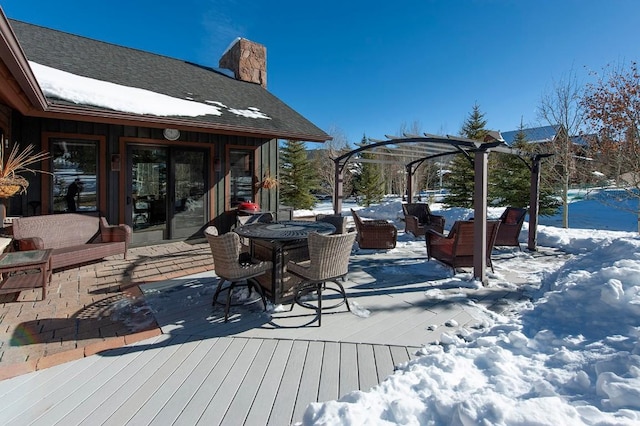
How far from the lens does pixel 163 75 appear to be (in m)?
7.65

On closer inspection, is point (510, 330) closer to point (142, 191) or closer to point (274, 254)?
point (274, 254)

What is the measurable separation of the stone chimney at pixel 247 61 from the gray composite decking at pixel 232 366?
825 cm

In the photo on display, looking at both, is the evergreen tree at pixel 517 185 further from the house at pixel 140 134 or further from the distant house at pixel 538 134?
the house at pixel 140 134

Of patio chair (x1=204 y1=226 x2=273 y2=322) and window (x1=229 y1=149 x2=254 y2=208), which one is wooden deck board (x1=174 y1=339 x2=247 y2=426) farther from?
window (x1=229 y1=149 x2=254 y2=208)

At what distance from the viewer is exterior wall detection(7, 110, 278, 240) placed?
17.4 feet

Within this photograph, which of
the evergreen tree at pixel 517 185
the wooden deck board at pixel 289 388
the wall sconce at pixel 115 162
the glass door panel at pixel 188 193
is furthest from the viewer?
the evergreen tree at pixel 517 185

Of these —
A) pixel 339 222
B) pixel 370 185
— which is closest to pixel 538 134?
pixel 370 185

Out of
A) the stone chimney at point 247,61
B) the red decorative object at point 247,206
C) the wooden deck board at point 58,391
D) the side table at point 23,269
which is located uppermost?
the stone chimney at point 247,61

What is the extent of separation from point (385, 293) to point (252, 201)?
5.00 metres

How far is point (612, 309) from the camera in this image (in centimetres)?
261

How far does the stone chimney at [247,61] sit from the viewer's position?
9.67 meters

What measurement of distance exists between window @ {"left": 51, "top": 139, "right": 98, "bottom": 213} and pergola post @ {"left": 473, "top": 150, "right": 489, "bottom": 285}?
258 inches

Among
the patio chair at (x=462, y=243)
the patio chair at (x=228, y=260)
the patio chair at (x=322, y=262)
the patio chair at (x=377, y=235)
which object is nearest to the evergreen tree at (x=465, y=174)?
the patio chair at (x=377, y=235)

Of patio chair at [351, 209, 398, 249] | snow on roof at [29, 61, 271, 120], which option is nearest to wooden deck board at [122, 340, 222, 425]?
patio chair at [351, 209, 398, 249]
